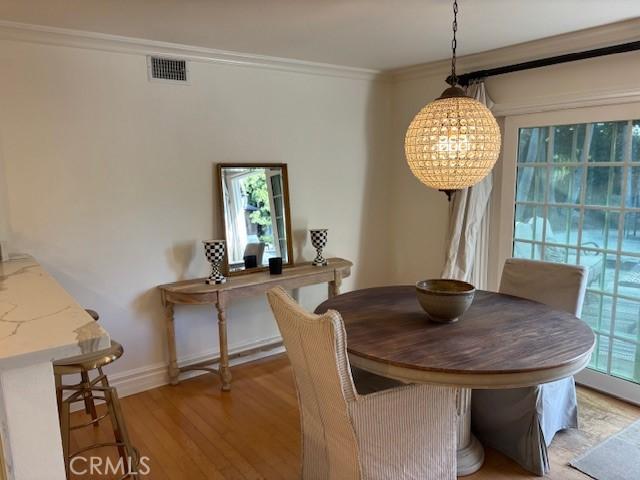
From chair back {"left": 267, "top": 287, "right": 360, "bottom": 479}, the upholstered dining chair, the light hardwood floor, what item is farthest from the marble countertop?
the upholstered dining chair

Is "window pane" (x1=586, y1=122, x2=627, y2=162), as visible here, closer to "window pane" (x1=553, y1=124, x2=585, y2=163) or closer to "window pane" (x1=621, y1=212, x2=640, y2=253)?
"window pane" (x1=553, y1=124, x2=585, y2=163)

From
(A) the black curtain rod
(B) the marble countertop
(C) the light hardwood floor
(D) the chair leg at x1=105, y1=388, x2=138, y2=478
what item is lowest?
(C) the light hardwood floor

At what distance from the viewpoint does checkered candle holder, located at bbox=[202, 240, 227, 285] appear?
3.16 m

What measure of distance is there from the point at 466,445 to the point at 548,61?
2473 millimetres

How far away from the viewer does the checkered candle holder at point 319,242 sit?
374cm

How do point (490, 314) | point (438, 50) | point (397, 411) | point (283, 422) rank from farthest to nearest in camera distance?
point (438, 50)
point (283, 422)
point (490, 314)
point (397, 411)

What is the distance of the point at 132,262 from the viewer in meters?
3.11

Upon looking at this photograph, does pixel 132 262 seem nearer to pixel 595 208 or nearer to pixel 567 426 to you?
pixel 567 426

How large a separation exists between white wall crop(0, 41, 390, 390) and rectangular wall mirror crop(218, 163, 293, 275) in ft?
0.33

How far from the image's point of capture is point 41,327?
1.40 metres

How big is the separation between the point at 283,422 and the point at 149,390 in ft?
3.42

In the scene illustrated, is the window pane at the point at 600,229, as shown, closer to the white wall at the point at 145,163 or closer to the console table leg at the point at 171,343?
the white wall at the point at 145,163

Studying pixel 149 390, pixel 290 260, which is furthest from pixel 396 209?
pixel 149 390

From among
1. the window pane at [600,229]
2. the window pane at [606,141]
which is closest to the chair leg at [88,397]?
the window pane at [600,229]
